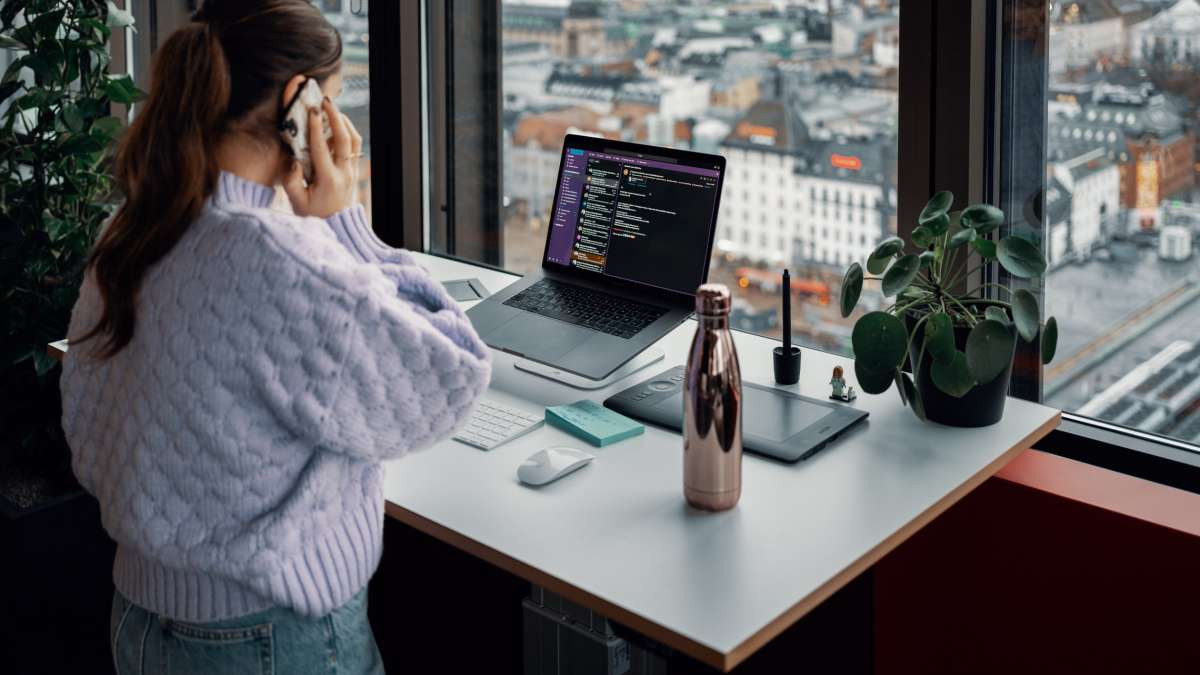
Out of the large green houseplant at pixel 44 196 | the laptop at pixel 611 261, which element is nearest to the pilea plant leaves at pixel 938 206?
the laptop at pixel 611 261

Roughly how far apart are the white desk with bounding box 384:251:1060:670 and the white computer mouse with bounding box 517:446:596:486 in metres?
0.01

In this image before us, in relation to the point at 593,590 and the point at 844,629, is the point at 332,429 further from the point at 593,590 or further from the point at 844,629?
the point at 844,629

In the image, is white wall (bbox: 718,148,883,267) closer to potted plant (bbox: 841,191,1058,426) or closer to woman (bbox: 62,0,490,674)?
potted plant (bbox: 841,191,1058,426)

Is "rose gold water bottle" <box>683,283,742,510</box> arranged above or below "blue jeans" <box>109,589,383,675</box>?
above

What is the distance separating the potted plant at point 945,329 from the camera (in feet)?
5.49

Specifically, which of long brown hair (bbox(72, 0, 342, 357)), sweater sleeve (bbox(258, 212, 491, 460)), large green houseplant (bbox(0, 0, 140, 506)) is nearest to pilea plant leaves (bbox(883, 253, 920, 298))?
sweater sleeve (bbox(258, 212, 491, 460))

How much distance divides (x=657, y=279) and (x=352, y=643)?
0.86 m

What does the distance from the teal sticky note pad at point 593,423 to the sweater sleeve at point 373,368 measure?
0.36m

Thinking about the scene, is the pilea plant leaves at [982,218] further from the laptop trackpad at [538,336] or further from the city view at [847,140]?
the laptop trackpad at [538,336]

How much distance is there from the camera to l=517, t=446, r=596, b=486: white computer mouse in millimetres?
1557

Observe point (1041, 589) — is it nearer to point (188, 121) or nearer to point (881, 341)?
point (881, 341)

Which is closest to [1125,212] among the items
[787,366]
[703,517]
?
[787,366]

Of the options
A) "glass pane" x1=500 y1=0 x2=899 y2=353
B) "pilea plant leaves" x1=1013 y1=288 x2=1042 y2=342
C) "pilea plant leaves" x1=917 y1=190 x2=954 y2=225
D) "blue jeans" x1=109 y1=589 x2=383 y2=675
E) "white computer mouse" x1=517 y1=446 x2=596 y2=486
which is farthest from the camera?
"glass pane" x1=500 y1=0 x2=899 y2=353

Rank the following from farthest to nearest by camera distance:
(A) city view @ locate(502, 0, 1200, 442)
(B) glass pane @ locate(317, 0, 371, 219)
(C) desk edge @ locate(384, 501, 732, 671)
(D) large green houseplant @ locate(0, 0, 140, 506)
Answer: (B) glass pane @ locate(317, 0, 371, 219) → (D) large green houseplant @ locate(0, 0, 140, 506) → (A) city view @ locate(502, 0, 1200, 442) → (C) desk edge @ locate(384, 501, 732, 671)
